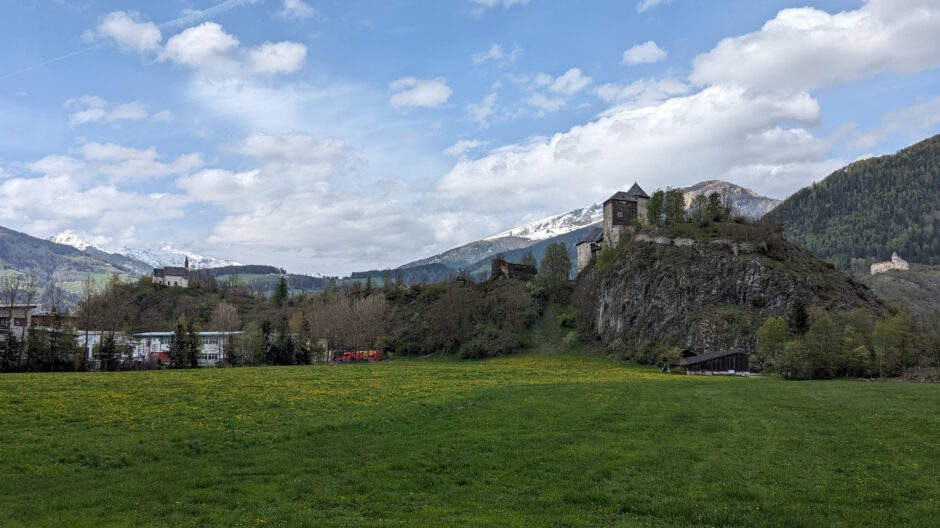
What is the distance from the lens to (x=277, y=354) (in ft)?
384

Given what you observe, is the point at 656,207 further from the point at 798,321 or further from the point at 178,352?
the point at 178,352

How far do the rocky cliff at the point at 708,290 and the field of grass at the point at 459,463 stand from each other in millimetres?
84681

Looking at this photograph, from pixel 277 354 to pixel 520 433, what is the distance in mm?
99317

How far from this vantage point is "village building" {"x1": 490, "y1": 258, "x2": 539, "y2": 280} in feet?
626

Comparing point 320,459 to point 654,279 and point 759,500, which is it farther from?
point 654,279

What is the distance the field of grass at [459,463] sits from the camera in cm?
1500

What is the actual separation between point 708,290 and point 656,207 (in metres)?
44.1

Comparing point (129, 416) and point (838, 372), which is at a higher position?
point (129, 416)

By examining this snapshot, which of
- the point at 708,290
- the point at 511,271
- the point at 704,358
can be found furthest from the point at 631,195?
the point at 704,358

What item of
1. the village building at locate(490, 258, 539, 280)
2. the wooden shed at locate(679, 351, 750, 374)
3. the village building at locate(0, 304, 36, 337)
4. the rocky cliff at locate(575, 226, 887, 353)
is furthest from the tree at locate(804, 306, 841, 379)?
the village building at locate(0, 304, 36, 337)

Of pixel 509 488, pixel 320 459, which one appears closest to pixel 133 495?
pixel 320 459

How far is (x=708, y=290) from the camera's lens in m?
130

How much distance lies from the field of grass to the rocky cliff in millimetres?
84681

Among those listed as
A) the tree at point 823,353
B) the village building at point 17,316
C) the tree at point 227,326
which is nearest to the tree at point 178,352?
the tree at point 227,326
